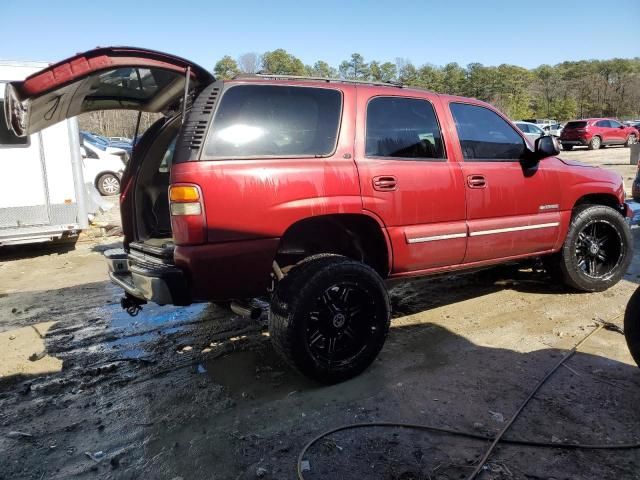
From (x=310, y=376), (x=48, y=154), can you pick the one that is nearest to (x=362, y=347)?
(x=310, y=376)

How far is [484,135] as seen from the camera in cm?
426

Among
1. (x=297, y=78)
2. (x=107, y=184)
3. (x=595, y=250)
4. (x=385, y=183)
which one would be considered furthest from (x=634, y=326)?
(x=107, y=184)

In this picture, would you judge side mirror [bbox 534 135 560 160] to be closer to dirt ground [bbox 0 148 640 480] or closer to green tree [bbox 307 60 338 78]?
dirt ground [bbox 0 148 640 480]

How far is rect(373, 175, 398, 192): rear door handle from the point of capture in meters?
3.48

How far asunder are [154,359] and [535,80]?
74.4m

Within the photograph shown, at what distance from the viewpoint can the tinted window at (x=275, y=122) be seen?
3.07 metres

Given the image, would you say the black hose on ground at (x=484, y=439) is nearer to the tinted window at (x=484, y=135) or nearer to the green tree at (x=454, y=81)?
the tinted window at (x=484, y=135)

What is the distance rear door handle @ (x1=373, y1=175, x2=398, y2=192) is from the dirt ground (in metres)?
1.29

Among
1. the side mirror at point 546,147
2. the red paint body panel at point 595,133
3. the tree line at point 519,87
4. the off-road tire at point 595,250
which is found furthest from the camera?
the tree line at point 519,87

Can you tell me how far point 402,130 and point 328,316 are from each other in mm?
1571

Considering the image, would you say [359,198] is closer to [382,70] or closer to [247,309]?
[247,309]

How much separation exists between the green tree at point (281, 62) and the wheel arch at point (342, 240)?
194ft

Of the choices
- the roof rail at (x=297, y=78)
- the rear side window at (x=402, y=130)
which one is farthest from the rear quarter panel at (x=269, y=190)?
the rear side window at (x=402, y=130)

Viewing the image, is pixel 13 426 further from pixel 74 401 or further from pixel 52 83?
pixel 52 83
